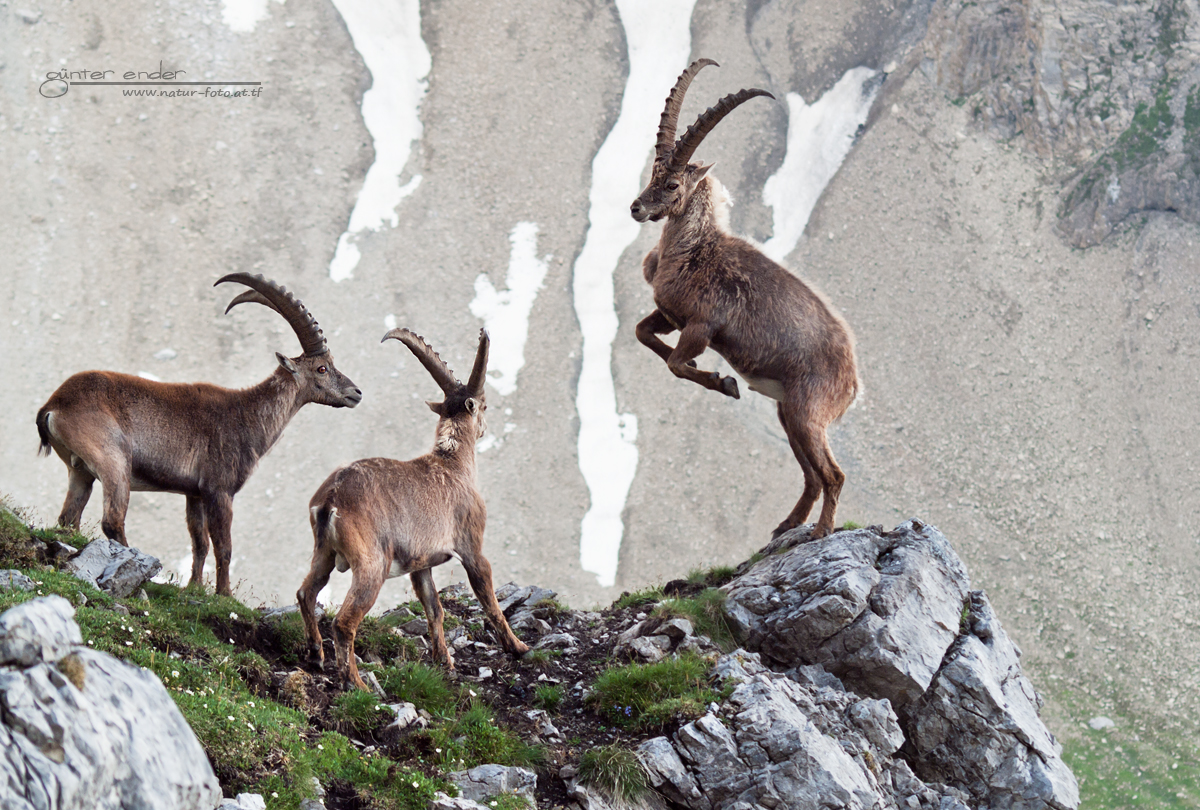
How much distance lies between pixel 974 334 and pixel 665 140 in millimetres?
38076

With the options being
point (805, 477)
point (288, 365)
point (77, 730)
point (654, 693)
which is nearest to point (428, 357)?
point (288, 365)

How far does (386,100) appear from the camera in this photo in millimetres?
51062

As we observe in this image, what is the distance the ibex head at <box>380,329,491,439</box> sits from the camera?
13.0 metres

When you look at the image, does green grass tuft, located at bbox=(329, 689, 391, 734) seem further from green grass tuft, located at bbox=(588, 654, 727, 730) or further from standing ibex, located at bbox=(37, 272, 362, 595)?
standing ibex, located at bbox=(37, 272, 362, 595)

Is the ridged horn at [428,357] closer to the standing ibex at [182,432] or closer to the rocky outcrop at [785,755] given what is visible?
the standing ibex at [182,432]

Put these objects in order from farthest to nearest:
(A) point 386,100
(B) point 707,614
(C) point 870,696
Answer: (A) point 386,100 → (B) point 707,614 → (C) point 870,696

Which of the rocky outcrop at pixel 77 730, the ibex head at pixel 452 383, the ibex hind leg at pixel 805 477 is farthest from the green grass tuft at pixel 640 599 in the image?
the rocky outcrop at pixel 77 730

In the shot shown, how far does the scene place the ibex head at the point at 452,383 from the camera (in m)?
13.0

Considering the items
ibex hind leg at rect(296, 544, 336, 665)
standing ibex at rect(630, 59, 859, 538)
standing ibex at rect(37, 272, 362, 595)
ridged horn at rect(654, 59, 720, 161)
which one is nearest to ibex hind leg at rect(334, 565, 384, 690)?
ibex hind leg at rect(296, 544, 336, 665)

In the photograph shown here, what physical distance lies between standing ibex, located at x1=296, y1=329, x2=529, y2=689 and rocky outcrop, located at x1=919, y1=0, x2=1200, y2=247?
4741cm

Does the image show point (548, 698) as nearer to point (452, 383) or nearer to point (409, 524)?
point (409, 524)

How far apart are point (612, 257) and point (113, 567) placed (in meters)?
39.2

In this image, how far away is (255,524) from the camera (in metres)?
35.8

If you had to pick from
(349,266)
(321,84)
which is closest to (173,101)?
(321,84)
